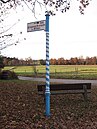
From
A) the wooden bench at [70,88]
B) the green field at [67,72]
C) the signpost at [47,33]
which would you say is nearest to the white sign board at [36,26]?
the signpost at [47,33]

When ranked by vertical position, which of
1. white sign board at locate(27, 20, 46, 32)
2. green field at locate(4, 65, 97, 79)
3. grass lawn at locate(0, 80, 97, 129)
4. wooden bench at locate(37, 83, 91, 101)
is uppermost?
white sign board at locate(27, 20, 46, 32)

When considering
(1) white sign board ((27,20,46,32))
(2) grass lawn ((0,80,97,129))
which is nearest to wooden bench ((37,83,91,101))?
(2) grass lawn ((0,80,97,129))

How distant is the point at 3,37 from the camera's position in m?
19.6

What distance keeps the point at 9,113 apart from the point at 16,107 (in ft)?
4.29

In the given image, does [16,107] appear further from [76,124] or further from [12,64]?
[12,64]

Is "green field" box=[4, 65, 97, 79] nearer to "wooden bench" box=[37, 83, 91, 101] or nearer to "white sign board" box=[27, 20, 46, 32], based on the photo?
"wooden bench" box=[37, 83, 91, 101]

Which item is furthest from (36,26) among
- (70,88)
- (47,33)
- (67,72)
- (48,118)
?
(67,72)

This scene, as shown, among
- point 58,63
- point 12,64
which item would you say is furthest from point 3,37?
point 58,63

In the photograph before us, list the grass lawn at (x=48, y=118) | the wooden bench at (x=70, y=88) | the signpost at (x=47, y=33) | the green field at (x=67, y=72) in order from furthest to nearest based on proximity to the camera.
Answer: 1. the green field at (x=67, y=72)
2. the wooden bench at (x=70, y=88)
3. the signpost at (x=47, y=33)
4. the grass lawn at (x=48, y=118)

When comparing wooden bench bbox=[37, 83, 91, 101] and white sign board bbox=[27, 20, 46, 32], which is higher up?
white sign board bbox=[27, 20, 46, 32]

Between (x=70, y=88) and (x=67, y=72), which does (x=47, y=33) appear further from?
(x=67, y=72)

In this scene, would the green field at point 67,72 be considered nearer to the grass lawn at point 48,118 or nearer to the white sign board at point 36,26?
the grass lawn at point 48,118

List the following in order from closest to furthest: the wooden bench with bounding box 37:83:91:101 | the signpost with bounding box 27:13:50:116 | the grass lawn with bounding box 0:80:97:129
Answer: the grass lawn with bounding box 0:80:97:129 → the signpost with bounding box 27:13:50:116 → the wooden bench with bounding box 37:83:91:101

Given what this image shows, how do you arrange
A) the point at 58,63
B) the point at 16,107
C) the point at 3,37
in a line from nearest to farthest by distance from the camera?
the point at 16,107 < the point at 3,37 < the point at 58,63
